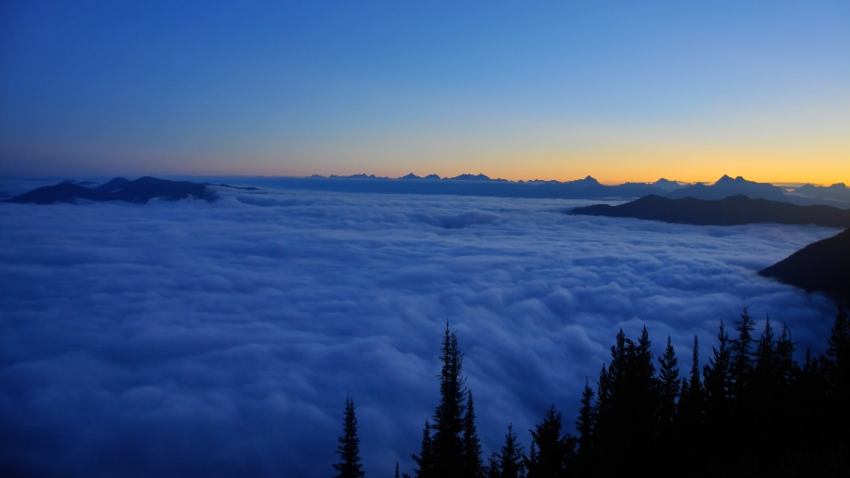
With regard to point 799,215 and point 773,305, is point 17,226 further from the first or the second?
point 799,215

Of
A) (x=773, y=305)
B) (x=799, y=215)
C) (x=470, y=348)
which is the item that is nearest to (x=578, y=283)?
(x=773, y=305)

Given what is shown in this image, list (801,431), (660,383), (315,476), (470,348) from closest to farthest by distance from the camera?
1. (801,431)
2. (660,383)
3. (315,476)
4. (470,348)

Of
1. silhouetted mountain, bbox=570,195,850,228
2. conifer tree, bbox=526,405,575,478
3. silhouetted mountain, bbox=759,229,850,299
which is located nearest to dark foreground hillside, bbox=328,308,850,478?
conifer tree, bbox=526,405,575,478

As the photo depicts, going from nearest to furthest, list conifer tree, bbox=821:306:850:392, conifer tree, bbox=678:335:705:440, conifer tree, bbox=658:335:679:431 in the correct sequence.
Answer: conifer tree, bbox=678:335:705:440
conifer tree, bbox=821:306:850:392
conifer tree, bbox=658:335:679:431

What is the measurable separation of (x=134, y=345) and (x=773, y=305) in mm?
111620

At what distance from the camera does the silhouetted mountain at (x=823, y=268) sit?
82.7m

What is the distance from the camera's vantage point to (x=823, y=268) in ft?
285

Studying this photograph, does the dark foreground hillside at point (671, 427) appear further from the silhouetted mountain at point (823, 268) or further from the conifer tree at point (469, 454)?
the silhouetted mountain at point (823, 268)

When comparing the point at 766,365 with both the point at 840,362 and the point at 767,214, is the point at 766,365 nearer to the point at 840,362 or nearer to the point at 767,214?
the point at 840,362

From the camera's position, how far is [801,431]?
2136cm

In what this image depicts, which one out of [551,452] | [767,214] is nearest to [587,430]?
[551,452]

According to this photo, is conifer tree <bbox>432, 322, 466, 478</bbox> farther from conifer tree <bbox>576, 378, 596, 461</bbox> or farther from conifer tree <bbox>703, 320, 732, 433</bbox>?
conifer tree <bbox>703, 320, 732, 433</bbox>

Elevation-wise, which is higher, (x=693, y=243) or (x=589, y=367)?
(x=693, y=243)

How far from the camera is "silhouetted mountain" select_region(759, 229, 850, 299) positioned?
82688mm
